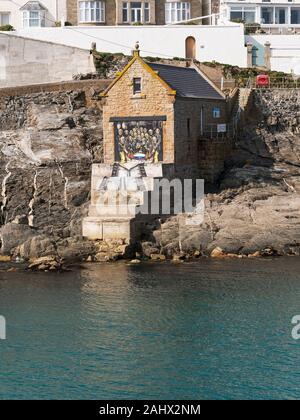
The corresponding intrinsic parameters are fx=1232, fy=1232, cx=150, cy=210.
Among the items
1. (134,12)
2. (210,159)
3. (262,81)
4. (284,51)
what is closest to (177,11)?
(134,12)

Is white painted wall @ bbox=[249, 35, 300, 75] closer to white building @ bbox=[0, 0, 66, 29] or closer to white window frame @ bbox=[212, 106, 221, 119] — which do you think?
white window frame @ bbox=[212, 106, 221, 119]

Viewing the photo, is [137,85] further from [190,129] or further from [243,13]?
[243,13]

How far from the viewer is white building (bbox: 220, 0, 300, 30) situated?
95562 millimetres

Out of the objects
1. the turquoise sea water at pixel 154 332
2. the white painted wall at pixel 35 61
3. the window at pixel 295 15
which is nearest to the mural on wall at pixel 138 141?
the turquoise sea water at pixel 154 332

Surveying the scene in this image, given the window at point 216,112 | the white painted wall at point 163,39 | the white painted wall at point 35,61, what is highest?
the white painted wall at point 163,39

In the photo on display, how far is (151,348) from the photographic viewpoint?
47.2 metres

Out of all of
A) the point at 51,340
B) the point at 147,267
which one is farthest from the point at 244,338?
the point at 147,267

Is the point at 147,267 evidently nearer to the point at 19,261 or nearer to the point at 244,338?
the point at 19,261

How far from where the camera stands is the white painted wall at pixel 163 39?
83.7 m

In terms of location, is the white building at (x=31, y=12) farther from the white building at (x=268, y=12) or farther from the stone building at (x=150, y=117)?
the stone building at (x=150, y=117)

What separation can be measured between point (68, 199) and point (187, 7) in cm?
2752

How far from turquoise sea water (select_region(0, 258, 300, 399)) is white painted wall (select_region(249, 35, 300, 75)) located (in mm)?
26994

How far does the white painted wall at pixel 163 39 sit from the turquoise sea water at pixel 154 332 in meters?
26.6
